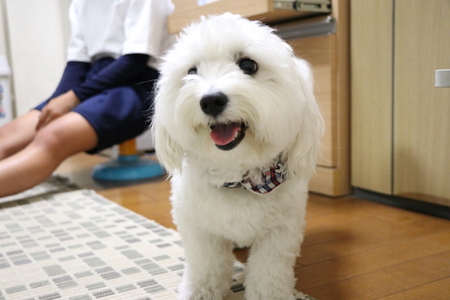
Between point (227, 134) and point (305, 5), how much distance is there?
0.76 m

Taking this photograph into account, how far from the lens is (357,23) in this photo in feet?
4.27

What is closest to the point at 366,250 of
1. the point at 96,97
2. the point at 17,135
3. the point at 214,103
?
the point at 214,103

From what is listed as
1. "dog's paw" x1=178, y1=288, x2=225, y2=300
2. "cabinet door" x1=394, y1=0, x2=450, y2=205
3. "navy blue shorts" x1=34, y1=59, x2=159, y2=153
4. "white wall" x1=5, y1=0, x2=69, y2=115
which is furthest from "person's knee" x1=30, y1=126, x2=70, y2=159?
"white wall" x1=5, y1=0, x2=69, y2=115

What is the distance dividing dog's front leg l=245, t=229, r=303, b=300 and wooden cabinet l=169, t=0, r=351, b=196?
0.61 meters

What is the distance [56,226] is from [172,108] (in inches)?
26.7

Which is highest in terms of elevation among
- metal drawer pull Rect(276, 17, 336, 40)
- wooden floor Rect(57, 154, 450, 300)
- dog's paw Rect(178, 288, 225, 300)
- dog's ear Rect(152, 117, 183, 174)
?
metal drawer pull Rect(276, 17, 336, 40)

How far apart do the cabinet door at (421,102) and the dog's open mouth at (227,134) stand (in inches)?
26.3

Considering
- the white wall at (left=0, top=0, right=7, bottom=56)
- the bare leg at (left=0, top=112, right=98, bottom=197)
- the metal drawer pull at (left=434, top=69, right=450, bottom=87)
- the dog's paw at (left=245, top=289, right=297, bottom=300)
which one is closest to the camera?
the dog's paw at (left=245, top=289, right=297, bottom=300)

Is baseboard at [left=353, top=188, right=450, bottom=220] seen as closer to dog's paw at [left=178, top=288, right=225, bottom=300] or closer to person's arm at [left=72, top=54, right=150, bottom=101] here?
dog's paw at [left=178, top=288, right=225, bottom=300]

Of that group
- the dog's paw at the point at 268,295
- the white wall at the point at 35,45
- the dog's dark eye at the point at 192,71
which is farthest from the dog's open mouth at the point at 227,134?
the white wall at the point at 35,45

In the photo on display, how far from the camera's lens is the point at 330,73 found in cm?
134

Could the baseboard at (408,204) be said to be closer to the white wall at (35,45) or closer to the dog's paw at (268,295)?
the dog's paw at (268,295)

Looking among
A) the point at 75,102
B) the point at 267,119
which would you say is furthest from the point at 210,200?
the point at 75,102

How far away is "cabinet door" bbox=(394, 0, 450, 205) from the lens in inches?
42.5
